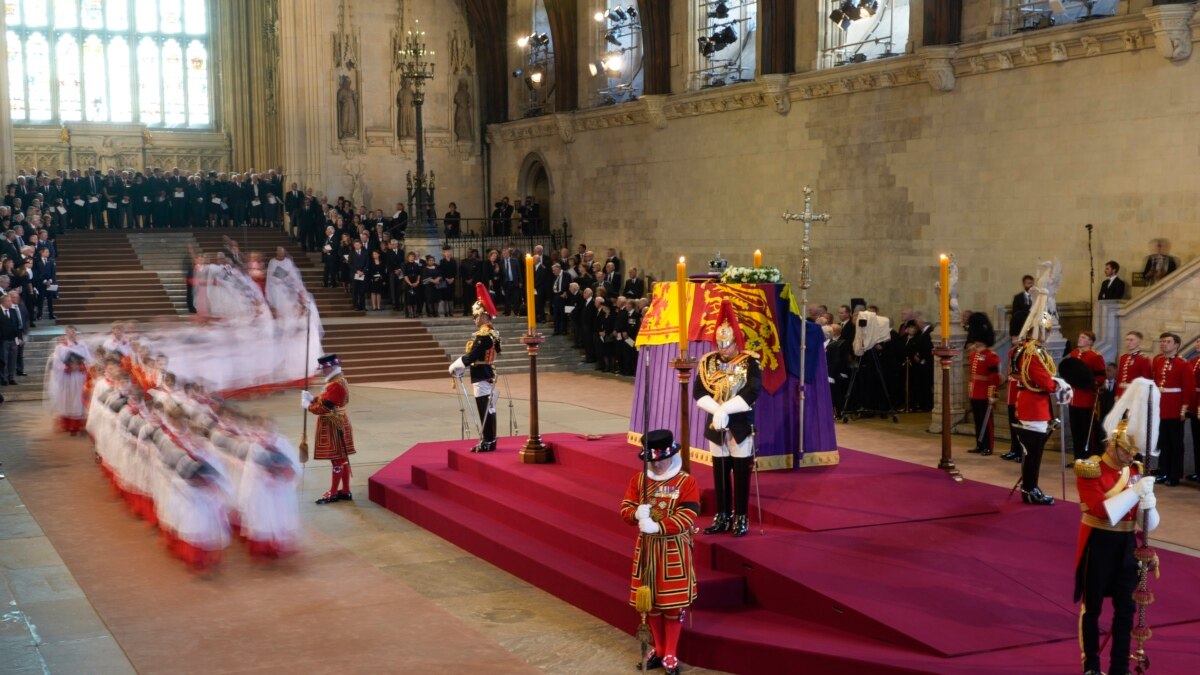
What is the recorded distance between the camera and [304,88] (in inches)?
1141

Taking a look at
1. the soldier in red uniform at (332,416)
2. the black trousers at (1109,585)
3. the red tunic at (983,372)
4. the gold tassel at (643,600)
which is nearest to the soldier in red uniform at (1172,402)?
the red tunic at (983,372)

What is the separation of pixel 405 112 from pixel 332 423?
1947 cm

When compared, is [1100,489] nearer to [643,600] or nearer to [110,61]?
[643,600]

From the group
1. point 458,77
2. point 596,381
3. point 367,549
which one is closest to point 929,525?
point 367,549

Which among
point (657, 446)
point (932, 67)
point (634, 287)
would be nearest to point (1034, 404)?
point (657, 446)

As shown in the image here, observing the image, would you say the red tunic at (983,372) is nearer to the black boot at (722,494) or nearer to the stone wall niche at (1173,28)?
the stone wall niche at (1173,28)

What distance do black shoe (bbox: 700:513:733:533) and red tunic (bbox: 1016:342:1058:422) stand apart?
277 cm

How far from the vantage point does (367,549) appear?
10.1m

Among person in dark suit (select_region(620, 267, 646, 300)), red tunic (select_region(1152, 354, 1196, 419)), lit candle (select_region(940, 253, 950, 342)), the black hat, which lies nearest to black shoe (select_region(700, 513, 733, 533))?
the black hat

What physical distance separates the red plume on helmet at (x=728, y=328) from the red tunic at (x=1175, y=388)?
535 cm

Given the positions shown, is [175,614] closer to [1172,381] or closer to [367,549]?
[367,549]

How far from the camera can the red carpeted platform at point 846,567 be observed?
6.89 m

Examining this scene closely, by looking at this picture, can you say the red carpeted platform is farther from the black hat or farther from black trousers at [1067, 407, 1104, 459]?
black trousers at [1067, 407, 1104, 459]

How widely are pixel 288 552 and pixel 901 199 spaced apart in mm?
12047
